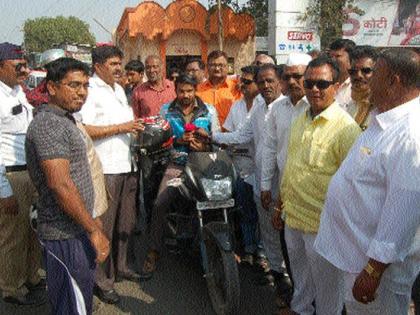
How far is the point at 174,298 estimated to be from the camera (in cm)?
363

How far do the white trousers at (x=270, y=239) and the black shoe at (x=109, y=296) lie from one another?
1286 mm

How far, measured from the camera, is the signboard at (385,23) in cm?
1509

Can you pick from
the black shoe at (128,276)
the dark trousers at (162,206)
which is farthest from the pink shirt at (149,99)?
the black shoe at (128,276)

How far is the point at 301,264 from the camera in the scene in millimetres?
3129

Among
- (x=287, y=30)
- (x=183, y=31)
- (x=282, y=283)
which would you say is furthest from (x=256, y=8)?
(x=282, y=283)

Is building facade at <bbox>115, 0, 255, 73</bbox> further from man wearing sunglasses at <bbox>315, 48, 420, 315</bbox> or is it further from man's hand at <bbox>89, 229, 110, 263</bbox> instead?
man wearing sunglasses at <bbox>315, 48, 420, 315</bbox>

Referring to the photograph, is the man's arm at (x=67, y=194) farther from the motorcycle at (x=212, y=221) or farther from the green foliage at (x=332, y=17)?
the green foliage at (x=332, y=17)

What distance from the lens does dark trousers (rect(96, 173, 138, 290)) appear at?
3826mm

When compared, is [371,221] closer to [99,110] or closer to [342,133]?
[342,133]

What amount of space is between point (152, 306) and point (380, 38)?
1426 centimetres

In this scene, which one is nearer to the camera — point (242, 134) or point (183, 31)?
point (242, 134)

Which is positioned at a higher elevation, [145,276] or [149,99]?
[149,99]

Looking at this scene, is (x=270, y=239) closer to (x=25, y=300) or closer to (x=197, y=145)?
(x=197, y=145)

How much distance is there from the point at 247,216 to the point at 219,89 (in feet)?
5.94
